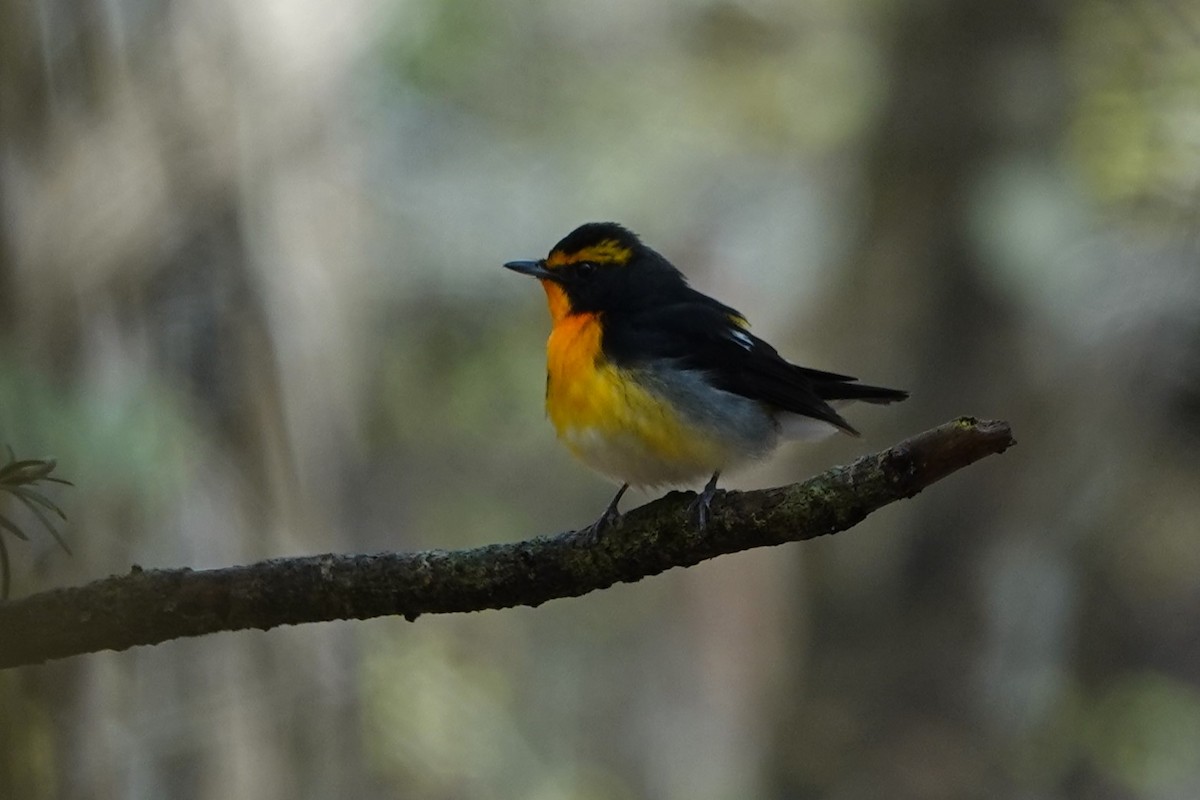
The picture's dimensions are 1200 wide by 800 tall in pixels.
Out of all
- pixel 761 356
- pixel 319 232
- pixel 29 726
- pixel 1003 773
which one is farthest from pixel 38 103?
pixel 1003 773

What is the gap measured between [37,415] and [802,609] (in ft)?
19.0

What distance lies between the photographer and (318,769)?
6.11 meters

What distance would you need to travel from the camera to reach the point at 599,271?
5.27 m

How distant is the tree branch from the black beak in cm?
193

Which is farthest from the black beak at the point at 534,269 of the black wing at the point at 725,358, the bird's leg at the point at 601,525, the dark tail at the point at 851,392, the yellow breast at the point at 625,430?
the bird's leg at the point at 601,525

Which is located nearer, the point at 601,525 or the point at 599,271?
the point at 601,525

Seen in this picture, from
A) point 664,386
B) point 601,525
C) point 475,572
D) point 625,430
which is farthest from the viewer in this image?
point 664,386

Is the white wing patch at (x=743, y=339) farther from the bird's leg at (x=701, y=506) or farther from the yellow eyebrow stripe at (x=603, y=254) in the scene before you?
the bird's leg at (x=701, y=506)

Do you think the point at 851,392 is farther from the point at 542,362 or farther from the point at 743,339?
the point at 542,362

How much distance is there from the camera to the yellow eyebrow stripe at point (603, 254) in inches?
208

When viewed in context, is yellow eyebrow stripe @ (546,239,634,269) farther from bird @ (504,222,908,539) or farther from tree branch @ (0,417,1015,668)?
tree branch @ (0,417,1015,668)

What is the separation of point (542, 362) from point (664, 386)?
6207 mm

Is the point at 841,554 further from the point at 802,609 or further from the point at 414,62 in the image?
the point at 414,62

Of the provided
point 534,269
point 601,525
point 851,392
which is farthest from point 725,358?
point 601,525
